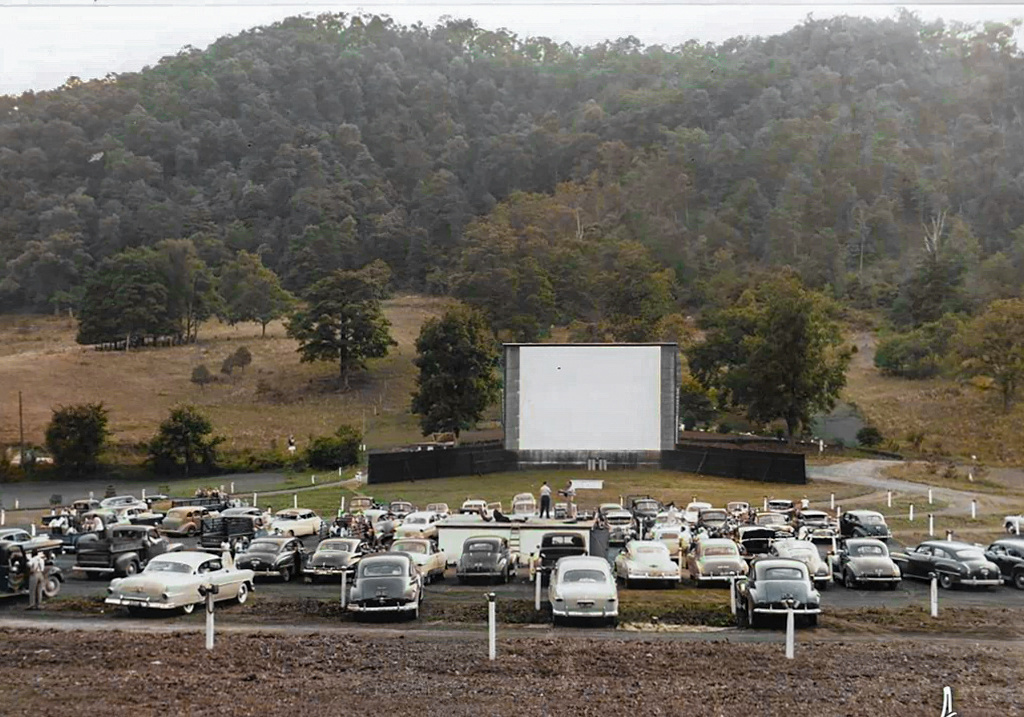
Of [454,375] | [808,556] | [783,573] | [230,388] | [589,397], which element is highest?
[454,375]

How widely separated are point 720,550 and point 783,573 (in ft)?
14.1

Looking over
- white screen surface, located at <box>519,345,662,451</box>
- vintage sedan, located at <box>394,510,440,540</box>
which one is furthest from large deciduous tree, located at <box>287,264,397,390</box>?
vintage sedan, located at <box>394,510,440,540</box>

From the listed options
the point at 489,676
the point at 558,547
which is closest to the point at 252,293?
the point at 558,547

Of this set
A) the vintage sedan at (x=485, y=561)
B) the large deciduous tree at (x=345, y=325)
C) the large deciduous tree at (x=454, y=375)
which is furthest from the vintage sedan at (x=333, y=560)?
the large deciduous tree at (x=345, y=325)

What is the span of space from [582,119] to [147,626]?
85.2 meters

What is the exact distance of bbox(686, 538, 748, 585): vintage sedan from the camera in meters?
18.5

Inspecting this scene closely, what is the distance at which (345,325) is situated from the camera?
53750 mm

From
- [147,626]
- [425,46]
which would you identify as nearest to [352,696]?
[147,626]

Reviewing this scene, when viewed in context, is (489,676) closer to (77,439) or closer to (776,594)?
(776,594)

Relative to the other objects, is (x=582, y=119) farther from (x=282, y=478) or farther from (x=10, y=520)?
(x=10, y=520)

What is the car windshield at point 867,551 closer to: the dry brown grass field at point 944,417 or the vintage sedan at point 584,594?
the vintage sedan at point 584,594

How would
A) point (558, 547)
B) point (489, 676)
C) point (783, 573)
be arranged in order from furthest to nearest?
point (558, 547)
point (783, 573)
point (489, 676)

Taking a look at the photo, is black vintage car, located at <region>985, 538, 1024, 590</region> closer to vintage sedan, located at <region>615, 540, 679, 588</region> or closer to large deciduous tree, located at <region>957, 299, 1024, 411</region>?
vintage sedan, located at <region>615, 540, 679, 588</region>

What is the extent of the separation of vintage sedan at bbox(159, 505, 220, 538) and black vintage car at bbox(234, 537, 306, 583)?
8.70m
